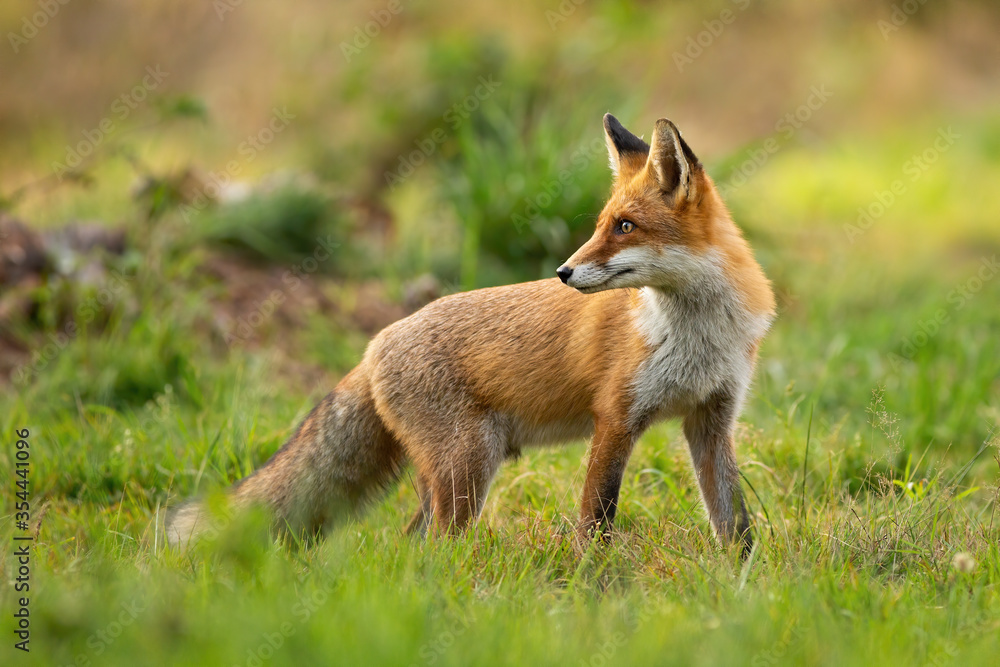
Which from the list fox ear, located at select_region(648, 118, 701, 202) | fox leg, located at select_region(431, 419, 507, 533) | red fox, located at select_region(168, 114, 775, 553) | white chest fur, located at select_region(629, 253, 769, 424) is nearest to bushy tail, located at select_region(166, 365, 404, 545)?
red fox, located at select_region(168, 114, 775, 553)

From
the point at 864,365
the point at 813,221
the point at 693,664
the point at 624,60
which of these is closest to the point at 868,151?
the point at 813,221

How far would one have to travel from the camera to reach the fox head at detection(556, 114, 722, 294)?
3.56 meters

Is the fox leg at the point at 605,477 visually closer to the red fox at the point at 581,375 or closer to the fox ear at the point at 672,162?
the red fox at the point at 581,375

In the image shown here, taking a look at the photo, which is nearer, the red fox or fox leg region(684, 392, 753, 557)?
the red fox

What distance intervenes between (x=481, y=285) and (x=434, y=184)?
2353 mm

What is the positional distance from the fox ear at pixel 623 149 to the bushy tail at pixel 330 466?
155cm

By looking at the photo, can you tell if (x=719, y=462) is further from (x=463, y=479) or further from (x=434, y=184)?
(x=434, y=184)

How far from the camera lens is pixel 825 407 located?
5.96 metres

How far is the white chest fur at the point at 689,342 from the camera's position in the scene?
3.74 meters

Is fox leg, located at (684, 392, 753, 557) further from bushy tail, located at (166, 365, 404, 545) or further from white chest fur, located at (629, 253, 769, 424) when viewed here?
bushy tail, located at (166, 365, 404, 545)

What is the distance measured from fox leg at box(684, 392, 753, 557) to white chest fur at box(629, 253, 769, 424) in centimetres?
17

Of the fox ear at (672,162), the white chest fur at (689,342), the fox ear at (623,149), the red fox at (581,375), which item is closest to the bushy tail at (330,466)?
the red fox at (581,375)

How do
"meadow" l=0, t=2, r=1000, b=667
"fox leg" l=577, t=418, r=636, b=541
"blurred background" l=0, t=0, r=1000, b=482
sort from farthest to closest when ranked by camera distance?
"blurred background" l=0, t=0, r=1000, b=482, "fox leg" l=577, t=418, r=636, b=541, "meadow" l=0, t=2, r=1000, b=667

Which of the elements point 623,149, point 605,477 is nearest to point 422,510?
point 605,477
